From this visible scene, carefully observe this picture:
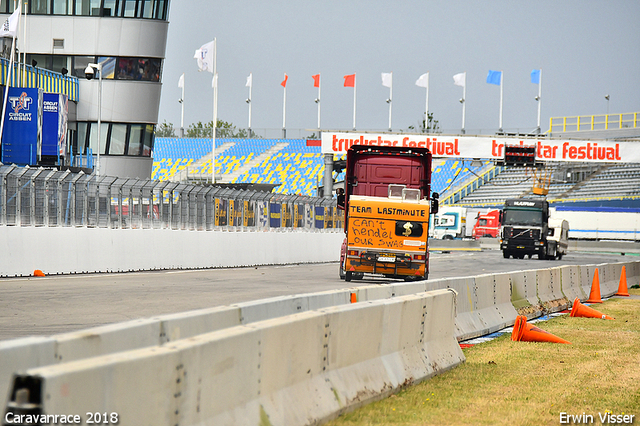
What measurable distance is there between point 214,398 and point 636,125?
257 feet

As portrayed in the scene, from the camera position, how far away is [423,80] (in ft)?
255

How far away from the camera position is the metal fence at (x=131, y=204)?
20594 mm

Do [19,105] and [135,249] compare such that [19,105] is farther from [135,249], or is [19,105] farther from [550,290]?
[550,290]

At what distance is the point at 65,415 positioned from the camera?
382cm

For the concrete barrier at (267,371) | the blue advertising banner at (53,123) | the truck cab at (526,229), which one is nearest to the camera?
the concrete barrier at (267,371)

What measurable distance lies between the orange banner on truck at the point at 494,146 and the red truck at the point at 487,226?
17.8 meters

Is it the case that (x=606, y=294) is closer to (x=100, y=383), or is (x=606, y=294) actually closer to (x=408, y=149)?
(x=408, y=149)

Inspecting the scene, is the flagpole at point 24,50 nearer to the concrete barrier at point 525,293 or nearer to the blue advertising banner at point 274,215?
the blue advertising banner at point 274,215

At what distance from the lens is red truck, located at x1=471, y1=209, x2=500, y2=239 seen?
7356cm

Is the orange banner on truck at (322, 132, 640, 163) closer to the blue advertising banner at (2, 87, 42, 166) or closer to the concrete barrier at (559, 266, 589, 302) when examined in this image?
the blue advertising banner at (2, 87, 42, 166)

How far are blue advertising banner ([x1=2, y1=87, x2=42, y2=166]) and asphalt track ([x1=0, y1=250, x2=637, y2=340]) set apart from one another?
1803 centimetres

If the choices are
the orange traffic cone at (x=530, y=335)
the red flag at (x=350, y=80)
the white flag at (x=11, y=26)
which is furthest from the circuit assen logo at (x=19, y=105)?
the red flag at (x=350, y=80)

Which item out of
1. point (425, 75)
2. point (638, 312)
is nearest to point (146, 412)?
point (638, 312)

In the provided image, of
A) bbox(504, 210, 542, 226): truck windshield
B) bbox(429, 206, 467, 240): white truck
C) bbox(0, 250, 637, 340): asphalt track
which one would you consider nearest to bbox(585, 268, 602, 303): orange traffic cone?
bbox(0, 250, 637, 340): asphalt track
